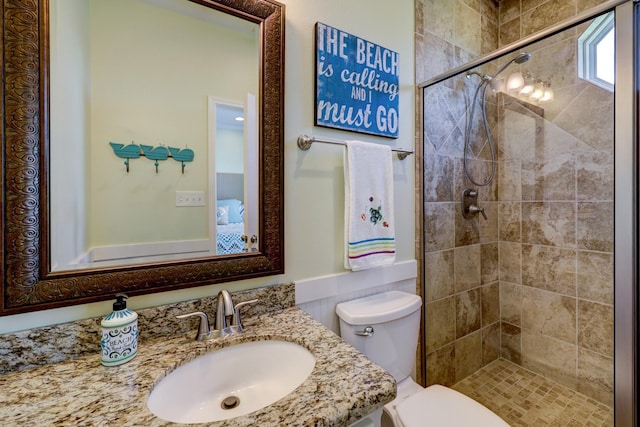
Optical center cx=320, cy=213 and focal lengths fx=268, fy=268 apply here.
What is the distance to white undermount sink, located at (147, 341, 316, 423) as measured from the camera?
2.21 feet

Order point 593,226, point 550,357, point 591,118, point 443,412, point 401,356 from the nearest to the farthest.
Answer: point 443,412 < point 401,356 < point 591,118 < point 593,226 < point 550,357

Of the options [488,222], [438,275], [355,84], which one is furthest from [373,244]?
[488,222]

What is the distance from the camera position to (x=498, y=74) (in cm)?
155

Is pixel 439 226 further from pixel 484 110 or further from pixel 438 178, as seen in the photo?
pixel 484 110

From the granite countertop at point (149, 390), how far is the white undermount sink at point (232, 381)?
0.10 feet

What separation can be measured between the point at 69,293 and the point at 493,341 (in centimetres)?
224

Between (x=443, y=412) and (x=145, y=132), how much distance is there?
1.41m

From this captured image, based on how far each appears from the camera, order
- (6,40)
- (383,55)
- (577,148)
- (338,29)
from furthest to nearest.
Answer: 1. (577,148)
2. (383,55)
3. (338,29)
4. (6,40)

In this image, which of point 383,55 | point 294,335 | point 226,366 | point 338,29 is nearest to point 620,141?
point 383,55

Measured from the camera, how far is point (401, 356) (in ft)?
3.75

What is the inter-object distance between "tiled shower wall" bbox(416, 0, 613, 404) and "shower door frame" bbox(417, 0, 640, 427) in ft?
1.11

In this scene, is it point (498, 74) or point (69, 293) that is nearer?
point (69, 293)

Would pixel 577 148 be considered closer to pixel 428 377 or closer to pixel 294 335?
pixel 428 377

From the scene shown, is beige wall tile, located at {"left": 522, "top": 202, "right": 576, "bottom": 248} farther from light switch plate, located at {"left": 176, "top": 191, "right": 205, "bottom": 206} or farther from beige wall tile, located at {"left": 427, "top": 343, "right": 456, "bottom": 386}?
light switch plate, located at {"left": 176, "top": 191, "right": 205, "bottom": 206}
